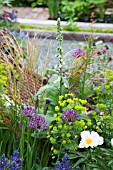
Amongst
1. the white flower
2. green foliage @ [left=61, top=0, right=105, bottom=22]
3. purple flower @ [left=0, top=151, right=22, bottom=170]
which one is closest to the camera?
purple flower @ [left=0, top=151, right=22, bottom=170]

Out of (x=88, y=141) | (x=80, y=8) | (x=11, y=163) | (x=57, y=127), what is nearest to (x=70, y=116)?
(x=88, y=141)

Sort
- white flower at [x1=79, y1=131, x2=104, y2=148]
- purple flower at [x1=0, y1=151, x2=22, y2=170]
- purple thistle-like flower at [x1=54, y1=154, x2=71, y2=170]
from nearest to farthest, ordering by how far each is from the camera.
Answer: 1. purple flower at [x1=0, y1=151, x2=22, y2=170]
2. purple thistle-like flower at [x1=54, y1=154, x2=71, y2=170]
3. white flower at [x1=79, y1=131, x2=104, y2=148]

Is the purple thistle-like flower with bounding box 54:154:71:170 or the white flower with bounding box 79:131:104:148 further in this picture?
the white flower with bounding box 79:131:104:148

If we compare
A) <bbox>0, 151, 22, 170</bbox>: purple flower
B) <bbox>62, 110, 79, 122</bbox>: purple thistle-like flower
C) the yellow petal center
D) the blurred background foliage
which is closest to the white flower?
the yellow petal center

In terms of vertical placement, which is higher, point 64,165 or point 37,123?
point 37,123

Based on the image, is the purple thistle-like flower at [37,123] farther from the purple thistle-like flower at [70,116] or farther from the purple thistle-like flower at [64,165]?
the purple thistle-like flower at [64,165]

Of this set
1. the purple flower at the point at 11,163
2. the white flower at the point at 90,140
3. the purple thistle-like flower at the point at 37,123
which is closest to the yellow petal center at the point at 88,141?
the white flower at the point at 90,140

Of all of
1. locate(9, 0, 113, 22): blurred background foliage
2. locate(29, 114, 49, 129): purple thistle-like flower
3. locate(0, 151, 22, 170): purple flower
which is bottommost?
locate(0, 151, 22, 170): purple flower

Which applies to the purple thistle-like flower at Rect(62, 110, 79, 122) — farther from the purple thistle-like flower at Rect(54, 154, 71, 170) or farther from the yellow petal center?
the purple thistle-like flower at Rect(54, 154, 71, 170)

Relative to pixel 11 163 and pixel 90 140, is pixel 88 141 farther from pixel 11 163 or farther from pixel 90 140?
A: pixel 11 163

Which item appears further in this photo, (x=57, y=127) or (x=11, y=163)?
(x=57, y=127)

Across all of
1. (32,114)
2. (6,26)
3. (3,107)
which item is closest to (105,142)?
(32,114)

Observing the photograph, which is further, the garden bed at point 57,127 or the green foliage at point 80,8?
the green foliage at point 80,8

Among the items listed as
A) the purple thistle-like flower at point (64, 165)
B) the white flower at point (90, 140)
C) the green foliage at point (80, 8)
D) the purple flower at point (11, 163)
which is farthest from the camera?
the green foliage at point (80, 8)
